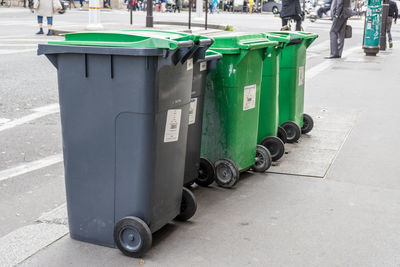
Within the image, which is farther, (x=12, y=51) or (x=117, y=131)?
(x=12, y=51)

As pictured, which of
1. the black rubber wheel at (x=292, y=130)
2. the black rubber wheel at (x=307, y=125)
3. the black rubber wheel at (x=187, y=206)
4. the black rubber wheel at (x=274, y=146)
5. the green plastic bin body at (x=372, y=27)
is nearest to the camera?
the black rubber wheel at (x=187, y=206)

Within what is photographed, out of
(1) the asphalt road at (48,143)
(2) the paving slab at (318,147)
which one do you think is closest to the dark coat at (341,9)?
(1) the asphalt road at (48,143)

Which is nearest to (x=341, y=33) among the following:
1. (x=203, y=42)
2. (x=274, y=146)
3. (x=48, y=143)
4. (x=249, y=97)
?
(x=274, y=146)

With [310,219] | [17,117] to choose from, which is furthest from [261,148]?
[17,117]

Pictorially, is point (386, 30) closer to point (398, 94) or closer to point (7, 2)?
point (398, 94)

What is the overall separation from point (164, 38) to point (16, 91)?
6551 mm

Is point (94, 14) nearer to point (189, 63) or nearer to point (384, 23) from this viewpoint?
point (384, 23)

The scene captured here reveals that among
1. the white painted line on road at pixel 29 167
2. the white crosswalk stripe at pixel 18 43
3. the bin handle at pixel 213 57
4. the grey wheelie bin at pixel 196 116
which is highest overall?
the bin handle at pixel 213 57

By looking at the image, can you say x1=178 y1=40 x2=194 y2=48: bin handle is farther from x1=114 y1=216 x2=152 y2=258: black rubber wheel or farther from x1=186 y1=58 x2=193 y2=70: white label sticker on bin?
x1=114 y1=216 x2=152 y2=258: black rubber wheel

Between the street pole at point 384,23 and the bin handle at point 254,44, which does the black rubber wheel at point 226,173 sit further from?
the street pole at point 384,23

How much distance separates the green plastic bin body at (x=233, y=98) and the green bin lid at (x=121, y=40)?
1095 mm

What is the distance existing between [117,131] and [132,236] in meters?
0.64

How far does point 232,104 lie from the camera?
15.6ft

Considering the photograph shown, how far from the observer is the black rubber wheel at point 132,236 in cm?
349
